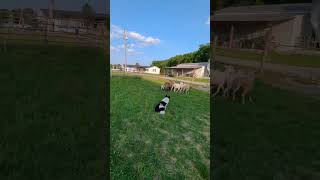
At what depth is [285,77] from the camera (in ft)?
14.1

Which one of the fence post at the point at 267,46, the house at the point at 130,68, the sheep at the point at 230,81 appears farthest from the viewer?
the fence post at the point at 267,46

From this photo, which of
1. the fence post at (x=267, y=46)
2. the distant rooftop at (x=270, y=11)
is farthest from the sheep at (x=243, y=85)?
the distant rooftop at (x=270, y=11)

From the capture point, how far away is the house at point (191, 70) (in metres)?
2.80

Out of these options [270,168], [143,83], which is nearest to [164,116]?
[143,83]

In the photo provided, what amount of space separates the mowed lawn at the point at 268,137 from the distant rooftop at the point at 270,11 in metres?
0.87

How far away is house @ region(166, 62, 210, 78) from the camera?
2.80 metres

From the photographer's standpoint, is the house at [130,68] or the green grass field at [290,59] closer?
the house at [130,68]

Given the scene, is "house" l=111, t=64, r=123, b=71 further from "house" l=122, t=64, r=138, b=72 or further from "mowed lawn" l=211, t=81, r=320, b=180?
"mowed lawn" l=211, t=81, r=320, b=180

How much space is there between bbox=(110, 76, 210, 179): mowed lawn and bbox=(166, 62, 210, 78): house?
6.6 inches

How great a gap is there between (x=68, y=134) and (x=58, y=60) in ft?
3.31

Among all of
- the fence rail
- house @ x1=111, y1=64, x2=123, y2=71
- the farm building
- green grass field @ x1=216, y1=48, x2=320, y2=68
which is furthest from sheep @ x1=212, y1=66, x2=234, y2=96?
the fence rail

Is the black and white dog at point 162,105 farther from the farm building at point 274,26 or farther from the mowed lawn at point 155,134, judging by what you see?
the farm building at point 274,26

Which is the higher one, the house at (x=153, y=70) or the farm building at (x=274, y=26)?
the farm building at (x=274, y=26)

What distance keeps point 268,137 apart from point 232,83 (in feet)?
2.12
